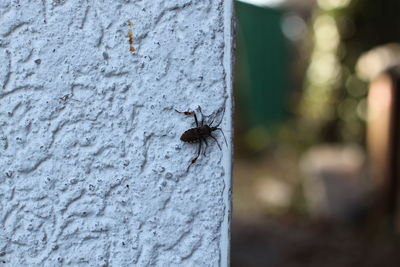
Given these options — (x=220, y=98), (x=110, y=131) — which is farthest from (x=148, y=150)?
(x=220, y=98)

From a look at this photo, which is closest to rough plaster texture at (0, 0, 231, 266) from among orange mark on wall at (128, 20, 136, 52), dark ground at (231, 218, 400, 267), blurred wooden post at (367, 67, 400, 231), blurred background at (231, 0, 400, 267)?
orange mark on wall at (128, 20, 136, 52)

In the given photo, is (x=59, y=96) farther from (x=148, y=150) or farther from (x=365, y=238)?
(x=365, y=238)

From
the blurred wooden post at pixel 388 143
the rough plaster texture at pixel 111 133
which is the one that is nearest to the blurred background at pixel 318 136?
Result: the blurred wooden post at pixel 388 143

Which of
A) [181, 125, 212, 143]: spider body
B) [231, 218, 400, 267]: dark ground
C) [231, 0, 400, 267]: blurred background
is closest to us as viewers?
[181, 125, 212, 143]: spider body

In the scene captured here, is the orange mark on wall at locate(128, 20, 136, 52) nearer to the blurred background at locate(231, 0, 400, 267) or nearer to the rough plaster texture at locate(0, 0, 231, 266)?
the rough plaster texture at locate(0, 0, 231, 266)

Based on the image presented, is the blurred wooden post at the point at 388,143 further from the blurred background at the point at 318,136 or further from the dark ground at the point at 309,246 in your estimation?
the dark ground at the point at 309,246

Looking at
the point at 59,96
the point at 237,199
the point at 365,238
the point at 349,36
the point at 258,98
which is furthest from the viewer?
the point at 258,98
